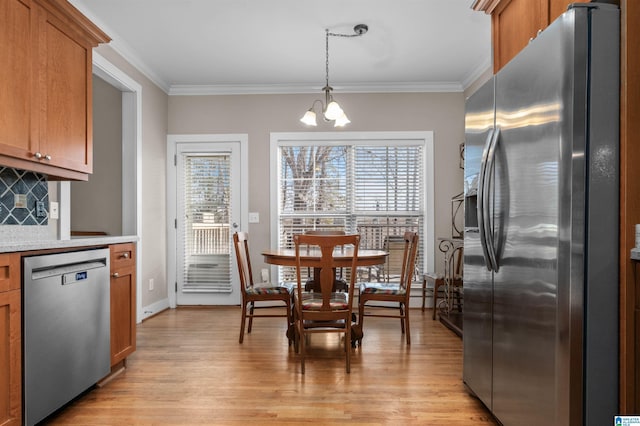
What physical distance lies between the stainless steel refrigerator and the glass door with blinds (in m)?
3.69

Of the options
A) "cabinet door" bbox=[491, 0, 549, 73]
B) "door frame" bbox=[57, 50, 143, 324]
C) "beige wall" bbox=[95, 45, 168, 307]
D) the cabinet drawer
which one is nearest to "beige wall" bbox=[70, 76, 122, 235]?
"door frame" bbox=[57, 50, 143, 324]

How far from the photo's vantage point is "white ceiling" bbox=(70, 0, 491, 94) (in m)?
3.11

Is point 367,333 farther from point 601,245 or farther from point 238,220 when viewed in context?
point 601,245

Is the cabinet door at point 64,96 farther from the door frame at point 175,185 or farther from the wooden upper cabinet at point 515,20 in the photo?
the wooden upper cabinet at point 515,20

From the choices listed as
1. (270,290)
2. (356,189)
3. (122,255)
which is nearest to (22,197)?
(122,255)

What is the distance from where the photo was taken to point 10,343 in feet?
5.72

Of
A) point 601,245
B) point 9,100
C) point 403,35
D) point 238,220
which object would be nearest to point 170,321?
point 238,220

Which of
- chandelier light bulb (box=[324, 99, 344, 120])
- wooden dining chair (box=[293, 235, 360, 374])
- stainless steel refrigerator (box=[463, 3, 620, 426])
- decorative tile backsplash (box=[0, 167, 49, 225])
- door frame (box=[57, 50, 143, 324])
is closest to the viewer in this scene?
stainless steel refrigerator (box=[463, 3, 620, 426])

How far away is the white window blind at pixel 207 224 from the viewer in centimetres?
492

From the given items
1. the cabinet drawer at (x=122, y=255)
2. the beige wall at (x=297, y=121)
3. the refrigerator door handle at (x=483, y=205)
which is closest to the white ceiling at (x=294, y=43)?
the beige wall at (x=297, y=121)

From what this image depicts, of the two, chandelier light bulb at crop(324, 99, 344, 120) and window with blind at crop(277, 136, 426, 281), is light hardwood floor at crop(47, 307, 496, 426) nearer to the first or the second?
window with blind at crop(277, 136, 426, 281)

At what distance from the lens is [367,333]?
3.72 metres

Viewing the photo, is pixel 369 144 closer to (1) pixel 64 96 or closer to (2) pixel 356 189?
(2) pixel 356 189

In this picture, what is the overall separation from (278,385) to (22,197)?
6.47ft
